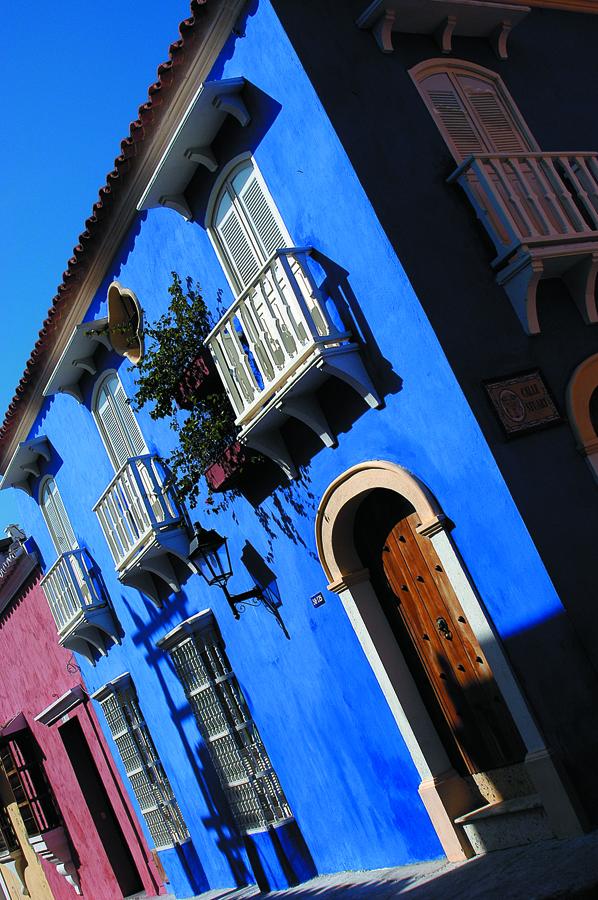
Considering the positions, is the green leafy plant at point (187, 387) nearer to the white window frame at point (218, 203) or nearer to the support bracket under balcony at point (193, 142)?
the white window frame at point (218, 203)

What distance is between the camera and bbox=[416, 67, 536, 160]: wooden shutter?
8.95 meters

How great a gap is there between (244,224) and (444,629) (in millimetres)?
4213

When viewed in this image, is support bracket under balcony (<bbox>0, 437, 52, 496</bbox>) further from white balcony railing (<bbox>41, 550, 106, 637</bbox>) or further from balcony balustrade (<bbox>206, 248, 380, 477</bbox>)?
balcony balustrade (<bbox>206, 248, 380, 477</bbox>)

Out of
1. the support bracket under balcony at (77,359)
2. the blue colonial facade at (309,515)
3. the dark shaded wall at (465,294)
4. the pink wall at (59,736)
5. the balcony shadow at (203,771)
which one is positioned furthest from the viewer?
the pink wall at (59,736)

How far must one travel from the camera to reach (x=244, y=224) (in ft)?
31.1

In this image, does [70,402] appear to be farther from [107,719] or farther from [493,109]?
[493,109]

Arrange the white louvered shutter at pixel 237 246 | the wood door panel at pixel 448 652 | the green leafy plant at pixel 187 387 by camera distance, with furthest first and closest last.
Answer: the green leafy plant at pixel 187 387
the white louvered shutter at pixel 237 246
the wood door panel at pixel 448 652

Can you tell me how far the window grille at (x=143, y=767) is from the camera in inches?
545

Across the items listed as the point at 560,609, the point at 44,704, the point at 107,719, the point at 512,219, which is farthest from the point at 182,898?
the point at 512,219

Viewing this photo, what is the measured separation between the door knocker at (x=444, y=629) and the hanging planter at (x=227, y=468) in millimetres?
2574

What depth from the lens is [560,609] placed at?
7207 millimetres

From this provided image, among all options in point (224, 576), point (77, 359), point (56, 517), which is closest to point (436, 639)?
point (224, 576)

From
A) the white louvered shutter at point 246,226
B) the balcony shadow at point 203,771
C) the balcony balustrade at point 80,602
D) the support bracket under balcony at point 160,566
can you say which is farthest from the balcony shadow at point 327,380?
the balcony balustrade at point 80,602

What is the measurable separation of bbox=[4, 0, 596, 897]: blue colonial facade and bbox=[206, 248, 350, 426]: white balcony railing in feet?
0.09
